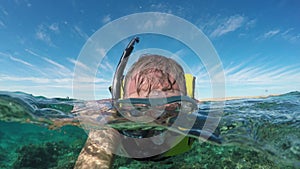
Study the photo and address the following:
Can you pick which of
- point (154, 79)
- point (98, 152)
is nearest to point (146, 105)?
point (154, 79)

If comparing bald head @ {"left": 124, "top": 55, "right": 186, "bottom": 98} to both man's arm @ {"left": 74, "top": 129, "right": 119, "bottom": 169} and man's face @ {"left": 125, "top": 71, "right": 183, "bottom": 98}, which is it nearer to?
man's face @ {"left": 125, "top": 71, "right": 183, "bottom": 98}

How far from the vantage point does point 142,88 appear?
431cm

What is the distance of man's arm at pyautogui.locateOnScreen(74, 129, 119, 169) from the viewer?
330 cm

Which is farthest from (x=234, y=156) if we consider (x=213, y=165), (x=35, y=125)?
(x=35, y=125)

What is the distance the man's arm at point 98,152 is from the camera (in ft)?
10.8

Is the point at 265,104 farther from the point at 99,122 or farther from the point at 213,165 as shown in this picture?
the point at 99,122

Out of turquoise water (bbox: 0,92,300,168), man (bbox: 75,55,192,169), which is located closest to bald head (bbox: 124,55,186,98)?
man (bbox: 75,55,192,169)

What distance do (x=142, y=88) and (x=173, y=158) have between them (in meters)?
4.44

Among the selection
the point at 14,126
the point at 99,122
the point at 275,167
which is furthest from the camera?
the point at 14,126

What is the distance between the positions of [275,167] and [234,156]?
55.8 inches

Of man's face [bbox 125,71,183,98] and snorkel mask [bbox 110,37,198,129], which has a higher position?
man's face [bbox 125,71,183,98]

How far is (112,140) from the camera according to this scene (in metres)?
4.01

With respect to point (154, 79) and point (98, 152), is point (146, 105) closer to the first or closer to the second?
point (154, 79)

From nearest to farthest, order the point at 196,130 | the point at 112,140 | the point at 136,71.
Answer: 1. the point at 112,140
2. the point at 136,71
3. the point at 196,130
